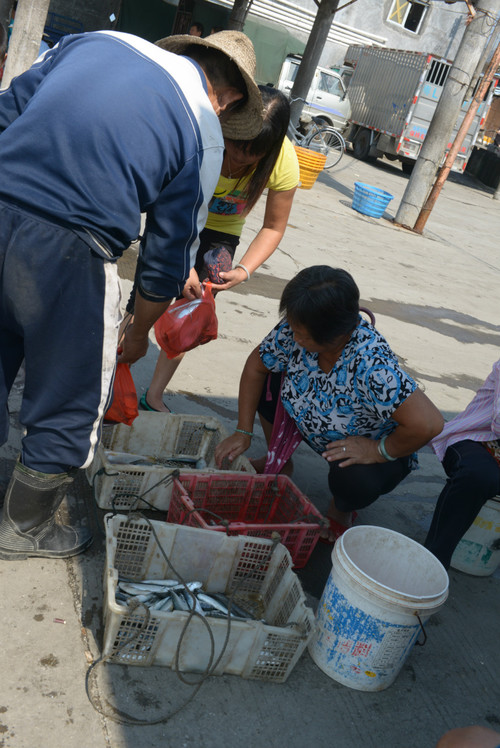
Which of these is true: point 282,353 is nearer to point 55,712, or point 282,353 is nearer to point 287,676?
point 287,676

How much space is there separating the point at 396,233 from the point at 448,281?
2.29 metres

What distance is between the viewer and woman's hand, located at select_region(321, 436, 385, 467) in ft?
9.45

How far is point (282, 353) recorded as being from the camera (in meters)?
3.05

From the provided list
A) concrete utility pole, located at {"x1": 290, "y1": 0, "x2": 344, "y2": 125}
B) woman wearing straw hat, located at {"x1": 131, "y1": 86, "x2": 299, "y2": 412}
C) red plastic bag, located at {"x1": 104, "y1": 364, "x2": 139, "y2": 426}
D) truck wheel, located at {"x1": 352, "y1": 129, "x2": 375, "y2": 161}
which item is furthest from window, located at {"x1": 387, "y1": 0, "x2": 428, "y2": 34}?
red plastic bag, located at {"x1": 104, "y1": 364, "x2": 139, "y2": 426}

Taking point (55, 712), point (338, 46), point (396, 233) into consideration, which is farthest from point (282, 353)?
point (338, 46)

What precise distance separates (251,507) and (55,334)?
1294mm

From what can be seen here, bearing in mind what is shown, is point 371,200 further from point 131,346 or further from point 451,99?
point 131,346

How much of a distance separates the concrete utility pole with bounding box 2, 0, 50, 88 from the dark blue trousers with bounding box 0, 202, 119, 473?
5.44 m

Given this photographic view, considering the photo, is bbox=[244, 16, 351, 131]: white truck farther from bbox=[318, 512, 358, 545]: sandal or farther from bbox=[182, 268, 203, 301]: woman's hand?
bbox=[318, 512, 358, 545]: sandal

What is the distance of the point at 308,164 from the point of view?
38.3 ft

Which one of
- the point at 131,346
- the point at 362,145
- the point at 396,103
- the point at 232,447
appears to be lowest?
the point at 362,145

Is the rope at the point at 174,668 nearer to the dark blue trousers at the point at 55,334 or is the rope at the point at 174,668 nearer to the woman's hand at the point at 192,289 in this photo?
the dark blue trousers at the point at 55,334

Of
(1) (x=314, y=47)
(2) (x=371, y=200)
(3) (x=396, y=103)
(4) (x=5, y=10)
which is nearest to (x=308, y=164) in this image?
(2) (x=371, y=200)

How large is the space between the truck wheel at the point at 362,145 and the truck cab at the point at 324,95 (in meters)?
0.65
